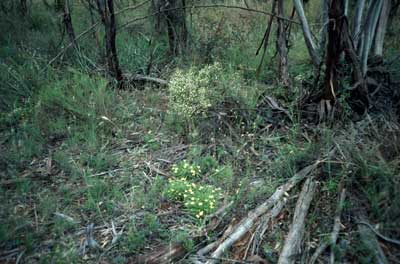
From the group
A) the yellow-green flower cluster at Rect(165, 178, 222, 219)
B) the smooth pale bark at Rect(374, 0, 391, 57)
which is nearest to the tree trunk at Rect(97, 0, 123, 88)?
the yellow-green flower cluster at Rect(165, 178, 222, 219)

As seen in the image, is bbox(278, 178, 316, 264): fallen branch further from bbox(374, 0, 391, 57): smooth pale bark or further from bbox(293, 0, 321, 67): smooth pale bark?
bbox(374, 0, 391, 57): smooth pale bark

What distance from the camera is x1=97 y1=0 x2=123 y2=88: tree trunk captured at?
14.1 ft

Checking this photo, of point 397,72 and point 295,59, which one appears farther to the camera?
point 295,59

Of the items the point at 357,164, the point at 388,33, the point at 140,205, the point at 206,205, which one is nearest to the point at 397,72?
the point at 388,33

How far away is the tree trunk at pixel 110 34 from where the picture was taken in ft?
14.1

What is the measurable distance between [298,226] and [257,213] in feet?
0.94

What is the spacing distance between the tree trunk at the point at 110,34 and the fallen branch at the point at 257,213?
268cm

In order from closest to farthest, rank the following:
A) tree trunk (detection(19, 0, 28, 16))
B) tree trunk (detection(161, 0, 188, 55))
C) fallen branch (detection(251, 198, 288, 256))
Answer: fallen branch (detection(251, 198, 288, 256)) → tree trunk (detection(161, 0, 188, 55)) → tree trunk (detection(19, 0, 28, 16))

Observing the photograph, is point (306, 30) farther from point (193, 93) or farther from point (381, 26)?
point (193, 93)

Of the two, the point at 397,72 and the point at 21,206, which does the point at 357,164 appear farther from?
the point at 21,206

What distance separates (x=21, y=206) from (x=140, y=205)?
3.00 feet

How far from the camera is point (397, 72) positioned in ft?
13.5

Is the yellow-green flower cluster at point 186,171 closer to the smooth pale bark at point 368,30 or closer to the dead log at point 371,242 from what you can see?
the dead log at point 371,242

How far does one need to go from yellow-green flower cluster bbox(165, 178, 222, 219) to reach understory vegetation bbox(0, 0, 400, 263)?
0.01 metres
